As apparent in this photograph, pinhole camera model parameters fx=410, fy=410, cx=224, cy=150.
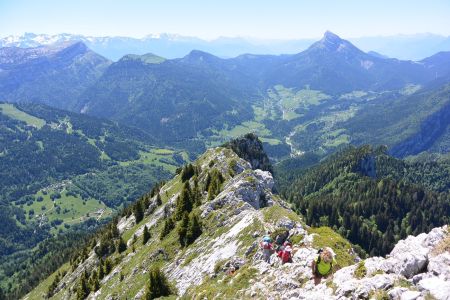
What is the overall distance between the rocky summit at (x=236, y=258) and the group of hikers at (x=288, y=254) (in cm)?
80

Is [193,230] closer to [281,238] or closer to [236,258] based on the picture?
[236,258]

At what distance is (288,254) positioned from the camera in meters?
51.9

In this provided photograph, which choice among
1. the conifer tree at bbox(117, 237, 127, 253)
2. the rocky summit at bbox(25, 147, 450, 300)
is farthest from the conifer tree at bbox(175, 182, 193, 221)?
the conifer tree at bbox(117, 237, 127, 253)

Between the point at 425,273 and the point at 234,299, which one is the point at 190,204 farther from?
the point at 425,273

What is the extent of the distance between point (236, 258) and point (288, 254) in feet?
48.3

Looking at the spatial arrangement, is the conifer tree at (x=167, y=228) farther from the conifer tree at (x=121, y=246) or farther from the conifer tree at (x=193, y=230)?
the conifer tree at (x=121, y=246)

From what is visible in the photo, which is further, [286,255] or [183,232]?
[183,232]

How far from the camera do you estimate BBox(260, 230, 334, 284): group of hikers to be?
4344cm

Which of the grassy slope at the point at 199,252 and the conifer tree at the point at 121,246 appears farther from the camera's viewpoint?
the conifer tree at the point at 121,246

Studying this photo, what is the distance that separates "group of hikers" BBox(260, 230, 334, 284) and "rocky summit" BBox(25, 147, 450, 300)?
80 centimetres

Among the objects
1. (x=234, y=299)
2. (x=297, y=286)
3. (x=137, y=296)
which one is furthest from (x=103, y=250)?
(x=297, y=286)

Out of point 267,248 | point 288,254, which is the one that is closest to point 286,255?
point 288,254

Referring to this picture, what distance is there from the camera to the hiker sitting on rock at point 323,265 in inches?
1702

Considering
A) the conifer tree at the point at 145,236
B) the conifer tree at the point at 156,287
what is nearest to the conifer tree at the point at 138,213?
the conifer tree at the point at 145,236
